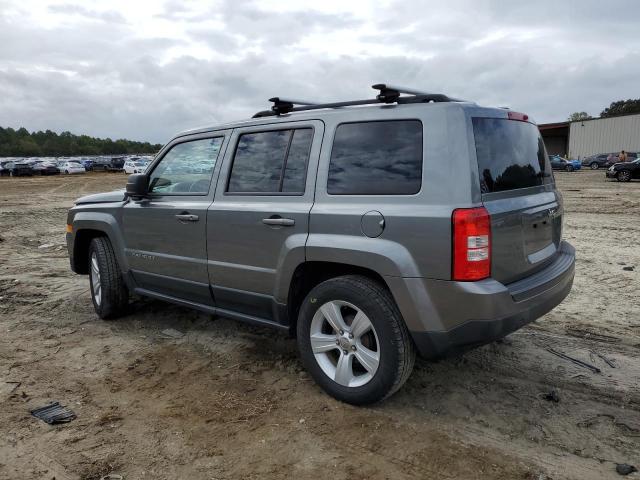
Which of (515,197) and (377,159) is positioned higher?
(377,159)

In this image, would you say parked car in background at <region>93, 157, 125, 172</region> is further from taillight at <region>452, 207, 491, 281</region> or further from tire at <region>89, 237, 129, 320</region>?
taillight at <region>452, 207, 491, 281</region>

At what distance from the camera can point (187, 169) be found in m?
4.43

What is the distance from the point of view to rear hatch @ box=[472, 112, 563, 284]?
295cm

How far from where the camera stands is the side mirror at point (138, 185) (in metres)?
4.52

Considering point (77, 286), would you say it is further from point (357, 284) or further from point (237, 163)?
point (357, 284)

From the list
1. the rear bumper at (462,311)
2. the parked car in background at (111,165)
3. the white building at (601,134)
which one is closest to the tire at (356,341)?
the rear bumper at (462,311)

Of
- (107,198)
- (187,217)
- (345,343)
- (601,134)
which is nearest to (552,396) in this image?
(345,343)

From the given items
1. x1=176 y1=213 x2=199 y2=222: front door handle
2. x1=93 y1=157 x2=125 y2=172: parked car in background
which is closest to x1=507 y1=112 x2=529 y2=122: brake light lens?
x1=176 y1=213 x2=199 y2=222: front door handle

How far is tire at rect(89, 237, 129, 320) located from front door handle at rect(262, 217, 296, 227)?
221 cm

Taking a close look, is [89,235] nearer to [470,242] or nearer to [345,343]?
[345,343]

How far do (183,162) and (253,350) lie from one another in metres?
1.73

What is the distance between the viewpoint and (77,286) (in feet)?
21.6

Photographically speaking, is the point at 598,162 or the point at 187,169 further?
the point at 598,162

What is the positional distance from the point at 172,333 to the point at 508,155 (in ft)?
10.9
